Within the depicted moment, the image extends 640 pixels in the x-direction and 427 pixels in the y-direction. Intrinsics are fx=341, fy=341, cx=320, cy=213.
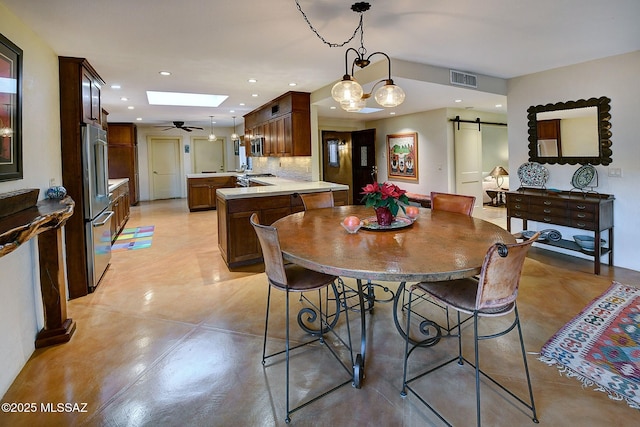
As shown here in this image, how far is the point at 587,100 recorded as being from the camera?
3973 mm

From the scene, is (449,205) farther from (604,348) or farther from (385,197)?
(604,348)

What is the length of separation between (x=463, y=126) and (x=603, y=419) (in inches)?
225

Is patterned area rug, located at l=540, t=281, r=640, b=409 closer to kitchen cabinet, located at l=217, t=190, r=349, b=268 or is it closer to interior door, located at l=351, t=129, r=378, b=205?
kitchen cabinet, located at l=217, t=190, r=349, b=268

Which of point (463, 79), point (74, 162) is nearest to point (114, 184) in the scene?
point (74, 162)

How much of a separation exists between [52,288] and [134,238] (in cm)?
341

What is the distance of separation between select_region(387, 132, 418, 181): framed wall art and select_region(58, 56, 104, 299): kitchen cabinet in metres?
5.66

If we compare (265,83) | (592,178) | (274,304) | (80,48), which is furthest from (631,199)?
(80,48)

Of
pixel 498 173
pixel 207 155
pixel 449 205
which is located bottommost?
pixel 449 205

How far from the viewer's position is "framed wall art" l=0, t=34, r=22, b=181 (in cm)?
199

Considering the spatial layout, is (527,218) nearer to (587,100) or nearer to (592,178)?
(592,178)

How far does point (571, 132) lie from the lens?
4.15m

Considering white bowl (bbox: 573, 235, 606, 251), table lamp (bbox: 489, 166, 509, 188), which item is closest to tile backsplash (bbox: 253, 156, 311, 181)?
white bowl (bbox: 573, 235, 606, 251)

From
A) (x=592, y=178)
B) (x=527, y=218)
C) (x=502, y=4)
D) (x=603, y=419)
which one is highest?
(x=502, y=4)

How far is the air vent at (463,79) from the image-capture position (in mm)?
4168
